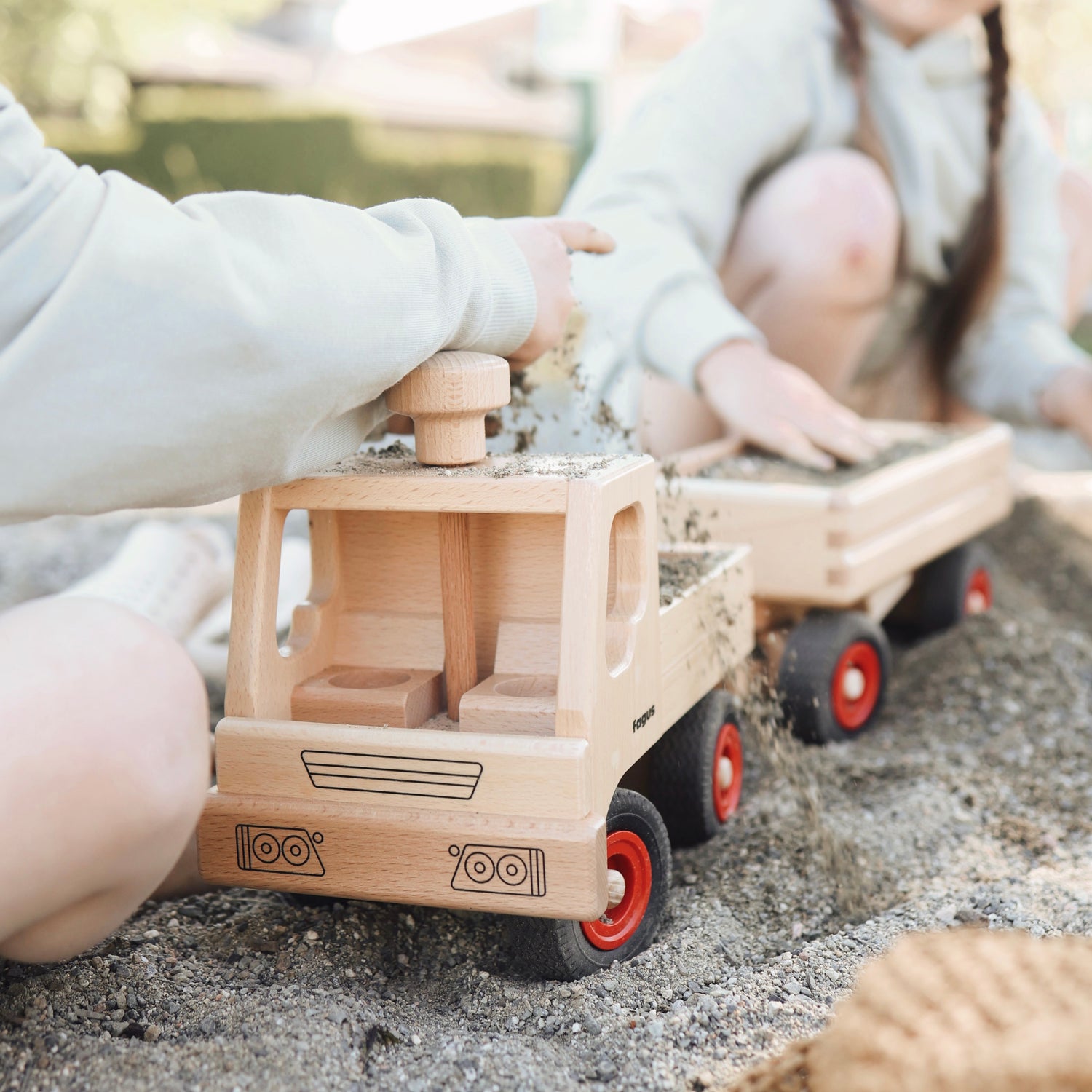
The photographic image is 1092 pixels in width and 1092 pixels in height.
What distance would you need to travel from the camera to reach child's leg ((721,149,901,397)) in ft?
5.59

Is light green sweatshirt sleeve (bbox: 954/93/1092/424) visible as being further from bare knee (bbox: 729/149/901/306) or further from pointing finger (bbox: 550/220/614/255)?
pointing finger (bbox: 550/220/614/255)

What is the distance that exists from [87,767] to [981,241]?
1755 mm

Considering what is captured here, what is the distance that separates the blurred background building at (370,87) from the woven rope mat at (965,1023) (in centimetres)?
239

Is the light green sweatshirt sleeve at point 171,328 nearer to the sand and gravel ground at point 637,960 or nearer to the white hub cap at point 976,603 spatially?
the sand and gravel ground at point 637,960

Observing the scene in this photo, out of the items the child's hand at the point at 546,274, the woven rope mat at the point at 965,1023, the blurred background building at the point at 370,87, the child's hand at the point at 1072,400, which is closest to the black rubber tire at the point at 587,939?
the woven rope mat at the point at 965,1023

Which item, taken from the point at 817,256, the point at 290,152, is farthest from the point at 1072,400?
the point at 290,152

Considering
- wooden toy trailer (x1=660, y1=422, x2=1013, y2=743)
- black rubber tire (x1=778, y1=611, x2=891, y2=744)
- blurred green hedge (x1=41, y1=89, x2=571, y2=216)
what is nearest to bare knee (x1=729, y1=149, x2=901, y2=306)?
wooden toy trailer (x1=660, y1=422, x2=1013, y2=743)

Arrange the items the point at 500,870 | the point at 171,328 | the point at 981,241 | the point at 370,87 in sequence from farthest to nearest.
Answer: the point at 370,87, the point at 981,241, the point at 500,870, the point at 171,328

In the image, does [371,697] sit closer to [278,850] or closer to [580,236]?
[278,850]

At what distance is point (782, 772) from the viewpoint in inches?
47.7

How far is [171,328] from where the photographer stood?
2.21 ft

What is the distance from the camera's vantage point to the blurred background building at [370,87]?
14.1 ft

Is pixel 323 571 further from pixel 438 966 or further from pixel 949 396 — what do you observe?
pixel 949 396

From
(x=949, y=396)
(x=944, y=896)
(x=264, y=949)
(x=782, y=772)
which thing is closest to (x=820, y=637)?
(x=782, y=772)
